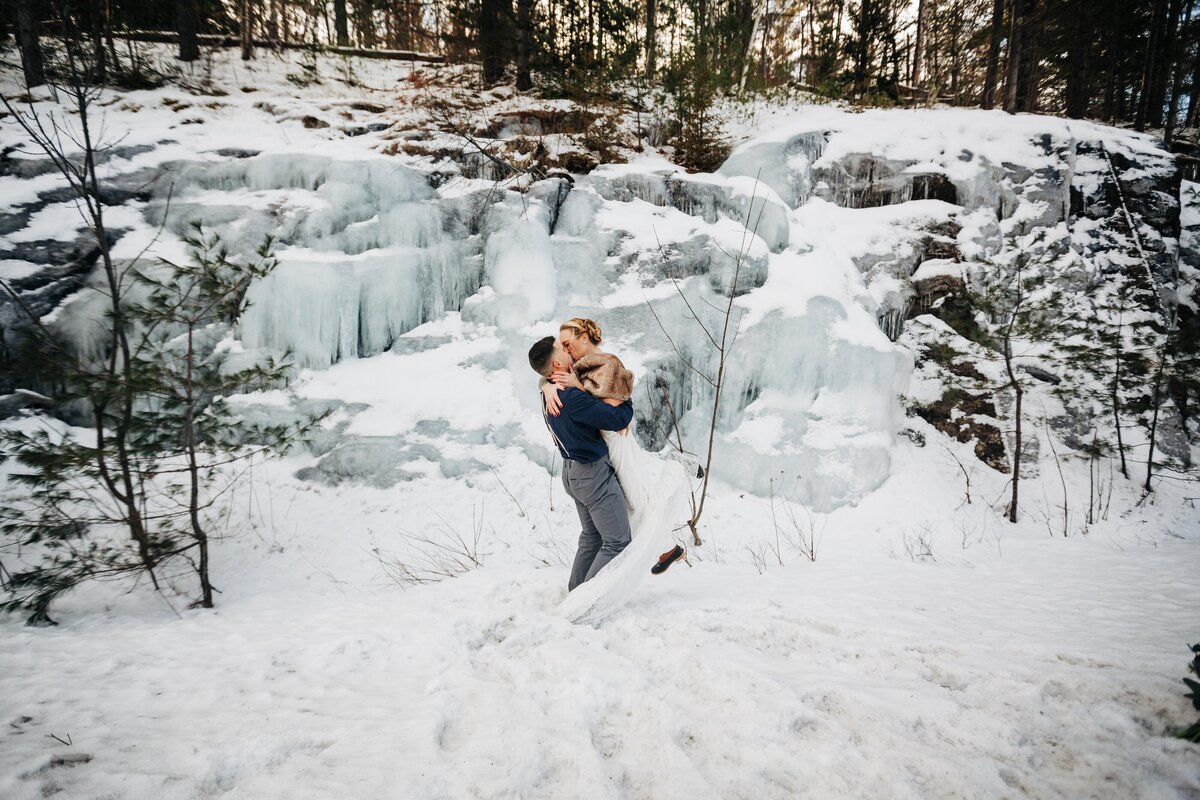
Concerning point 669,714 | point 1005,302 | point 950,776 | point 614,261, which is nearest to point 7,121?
point 614,261

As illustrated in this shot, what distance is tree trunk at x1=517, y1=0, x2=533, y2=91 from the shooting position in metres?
8.21

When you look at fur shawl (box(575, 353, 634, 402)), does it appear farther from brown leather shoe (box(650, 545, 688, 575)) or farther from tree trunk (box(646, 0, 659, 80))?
tree trunk (box(646, 0, 659, 80))

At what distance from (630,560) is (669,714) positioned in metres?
0.75

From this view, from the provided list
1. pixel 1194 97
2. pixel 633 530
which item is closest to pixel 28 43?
pixel 633 530

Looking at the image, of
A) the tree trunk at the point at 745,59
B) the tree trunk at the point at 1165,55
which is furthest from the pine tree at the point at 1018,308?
the tree trunk at the point at 1165,55

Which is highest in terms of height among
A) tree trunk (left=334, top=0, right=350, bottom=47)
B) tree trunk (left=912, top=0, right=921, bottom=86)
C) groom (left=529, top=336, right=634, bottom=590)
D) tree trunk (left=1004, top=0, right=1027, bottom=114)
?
tree trunk (left=912, top=0, right=921, bottom=86)

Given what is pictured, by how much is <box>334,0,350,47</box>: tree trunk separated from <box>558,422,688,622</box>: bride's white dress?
12.6 m

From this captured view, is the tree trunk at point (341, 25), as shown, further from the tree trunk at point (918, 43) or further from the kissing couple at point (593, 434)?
the tree trunk at point (918, 43)

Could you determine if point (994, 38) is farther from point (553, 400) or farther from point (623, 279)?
point (553, 400)

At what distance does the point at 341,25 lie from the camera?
10352mm

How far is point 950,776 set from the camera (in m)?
Result: 1.08

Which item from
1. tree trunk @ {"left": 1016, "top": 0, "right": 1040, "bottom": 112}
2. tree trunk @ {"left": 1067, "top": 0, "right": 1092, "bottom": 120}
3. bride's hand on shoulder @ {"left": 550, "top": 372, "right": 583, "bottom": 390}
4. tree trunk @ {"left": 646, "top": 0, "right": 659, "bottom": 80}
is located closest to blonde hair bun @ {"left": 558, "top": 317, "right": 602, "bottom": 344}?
bride's hand on shoulder @ {"left": 550, "top": 372, "right": 583, "bottom": 390}

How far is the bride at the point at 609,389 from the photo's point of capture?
205 cm

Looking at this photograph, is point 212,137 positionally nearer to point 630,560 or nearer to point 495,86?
point 495,86
